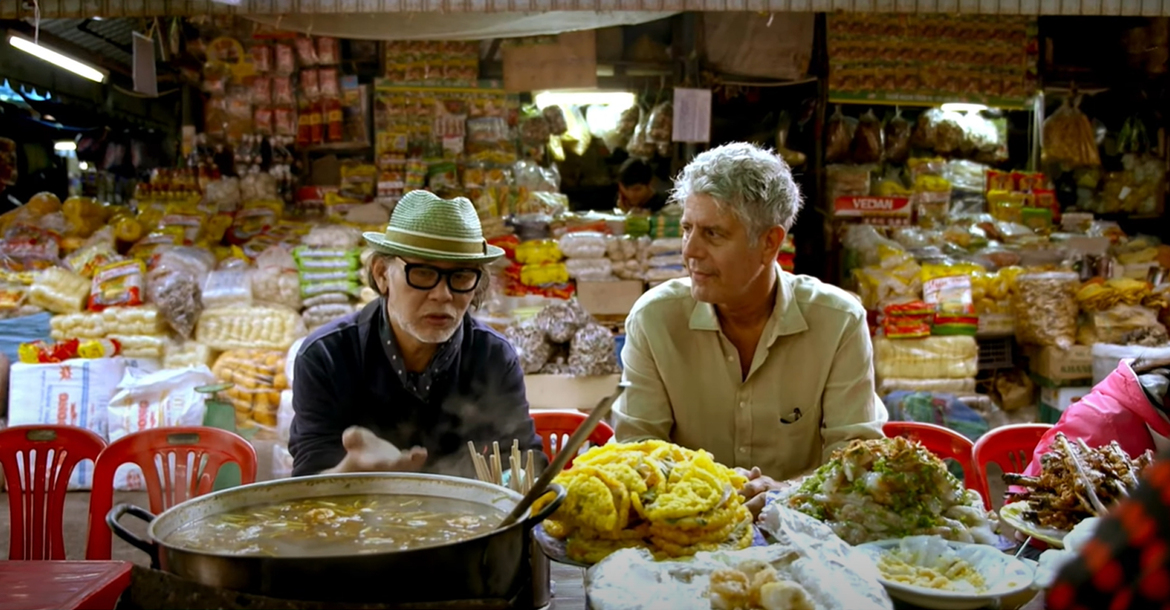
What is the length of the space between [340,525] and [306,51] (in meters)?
5.16

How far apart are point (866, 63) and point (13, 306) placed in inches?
227

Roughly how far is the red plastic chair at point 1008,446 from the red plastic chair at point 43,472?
3074 millimetres

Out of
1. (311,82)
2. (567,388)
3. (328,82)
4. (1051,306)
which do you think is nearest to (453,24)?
(328,82)

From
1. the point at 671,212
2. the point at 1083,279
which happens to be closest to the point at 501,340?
the point at 671,212

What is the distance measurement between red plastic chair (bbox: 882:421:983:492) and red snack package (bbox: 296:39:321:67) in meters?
4.56

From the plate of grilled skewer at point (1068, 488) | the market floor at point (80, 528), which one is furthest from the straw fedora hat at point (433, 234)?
the plate of grilled skewer at point (1068, 488)

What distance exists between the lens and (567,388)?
15.8 ft

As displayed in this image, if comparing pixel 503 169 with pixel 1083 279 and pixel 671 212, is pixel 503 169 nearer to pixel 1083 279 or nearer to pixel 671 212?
pixel 671 212

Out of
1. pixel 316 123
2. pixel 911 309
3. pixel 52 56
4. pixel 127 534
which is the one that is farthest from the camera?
pixel 52 56

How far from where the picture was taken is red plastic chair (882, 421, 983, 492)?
3033 mm

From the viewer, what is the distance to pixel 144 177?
734 cm

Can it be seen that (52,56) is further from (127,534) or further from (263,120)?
(127,534)

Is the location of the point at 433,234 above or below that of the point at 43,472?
above

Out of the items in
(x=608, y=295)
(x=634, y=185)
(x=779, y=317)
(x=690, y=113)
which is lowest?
(x=608, y=295)
